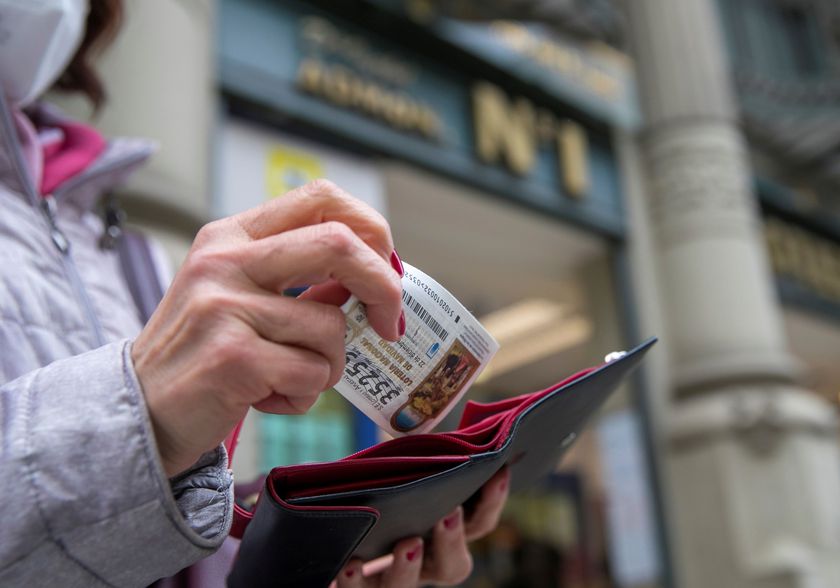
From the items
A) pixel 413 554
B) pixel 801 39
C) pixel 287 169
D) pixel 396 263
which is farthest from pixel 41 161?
pixel 801 39

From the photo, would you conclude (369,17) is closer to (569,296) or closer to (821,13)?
(569,296)

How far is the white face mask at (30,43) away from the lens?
1.29 meters

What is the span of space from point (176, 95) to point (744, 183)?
14.5 ft

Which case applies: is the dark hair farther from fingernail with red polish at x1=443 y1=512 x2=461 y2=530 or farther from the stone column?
the stone column

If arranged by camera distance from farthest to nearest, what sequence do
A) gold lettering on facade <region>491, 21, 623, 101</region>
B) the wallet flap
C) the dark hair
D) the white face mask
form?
gold lettering on facade <region>491, 21, 623, 101</region>, the dark hair, the white face mask, the wallet flap

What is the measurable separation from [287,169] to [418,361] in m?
3.28

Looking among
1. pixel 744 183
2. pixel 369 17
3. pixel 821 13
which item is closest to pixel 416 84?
pixel 369 17

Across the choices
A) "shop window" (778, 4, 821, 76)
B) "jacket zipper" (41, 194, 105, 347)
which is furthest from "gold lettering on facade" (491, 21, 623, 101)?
"jacket zipper" (41, 194, 105, 347)

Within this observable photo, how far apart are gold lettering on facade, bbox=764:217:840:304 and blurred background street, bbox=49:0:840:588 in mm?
32

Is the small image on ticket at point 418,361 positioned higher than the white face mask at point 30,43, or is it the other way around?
the white face mask at point 30,43

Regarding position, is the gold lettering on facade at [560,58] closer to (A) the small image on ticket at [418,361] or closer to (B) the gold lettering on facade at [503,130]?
(B) the gold lettering on facade at [503,130]

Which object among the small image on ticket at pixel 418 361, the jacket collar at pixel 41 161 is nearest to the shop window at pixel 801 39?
the jacket collar at pixel 41 161

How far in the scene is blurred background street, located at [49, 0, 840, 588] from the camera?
4.20 meters

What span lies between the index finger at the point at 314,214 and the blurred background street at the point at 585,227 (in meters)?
2.51
